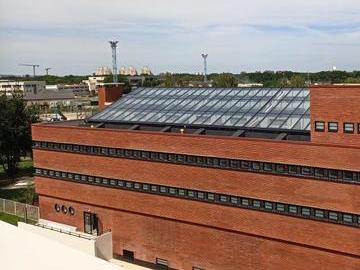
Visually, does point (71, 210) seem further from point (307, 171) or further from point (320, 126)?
point (320, 126)

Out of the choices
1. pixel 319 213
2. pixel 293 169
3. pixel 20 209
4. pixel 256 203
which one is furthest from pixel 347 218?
pixel 20 209

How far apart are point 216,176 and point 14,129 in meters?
42.3

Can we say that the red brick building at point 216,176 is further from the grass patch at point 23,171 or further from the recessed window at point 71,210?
the grass patch at point 23,171

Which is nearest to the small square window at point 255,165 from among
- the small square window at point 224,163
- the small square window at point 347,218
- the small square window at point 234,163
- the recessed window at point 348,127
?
the small square window at point 234,163

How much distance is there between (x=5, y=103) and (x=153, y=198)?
133 feet

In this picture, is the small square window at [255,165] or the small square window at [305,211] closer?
the small square window at [305,211]

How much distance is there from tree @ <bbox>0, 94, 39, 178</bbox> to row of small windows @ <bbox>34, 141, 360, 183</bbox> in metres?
26.0

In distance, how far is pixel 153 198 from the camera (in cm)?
3669

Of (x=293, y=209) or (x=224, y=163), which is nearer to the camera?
(x=293, y=209)

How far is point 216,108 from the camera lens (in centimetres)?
3984

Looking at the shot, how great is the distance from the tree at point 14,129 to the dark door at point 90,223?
29736 mm

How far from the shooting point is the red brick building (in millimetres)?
28359

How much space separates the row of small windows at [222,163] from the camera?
2805cm

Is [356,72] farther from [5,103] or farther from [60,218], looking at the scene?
[60,218]
